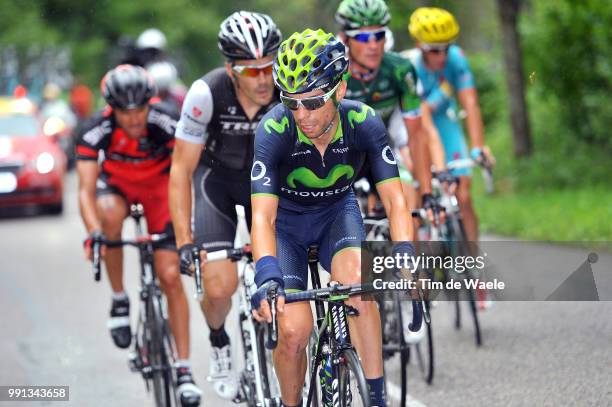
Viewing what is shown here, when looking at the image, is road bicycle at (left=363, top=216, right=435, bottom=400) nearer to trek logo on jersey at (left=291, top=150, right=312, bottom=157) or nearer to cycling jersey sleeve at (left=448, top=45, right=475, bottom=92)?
trek logo on jersey at (left=291, top=150, right=312, bottom=157)

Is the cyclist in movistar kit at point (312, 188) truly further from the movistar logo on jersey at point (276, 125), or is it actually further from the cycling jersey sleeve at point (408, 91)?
the cycling jersey sleeve at point (408, 91)

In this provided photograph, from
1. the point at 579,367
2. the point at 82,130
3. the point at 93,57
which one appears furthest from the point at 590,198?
the point at 93,57

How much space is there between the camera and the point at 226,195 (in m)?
6.96

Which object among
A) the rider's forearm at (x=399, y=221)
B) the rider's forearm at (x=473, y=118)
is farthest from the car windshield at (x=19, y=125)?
the rider's forearm at (x=399, y=221)

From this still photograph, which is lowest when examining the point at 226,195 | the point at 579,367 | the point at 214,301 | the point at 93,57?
the point at 579,367

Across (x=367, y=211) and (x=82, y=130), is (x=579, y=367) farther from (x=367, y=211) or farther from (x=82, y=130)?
(x=82, y=130)

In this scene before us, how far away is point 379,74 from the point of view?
25.2 ft

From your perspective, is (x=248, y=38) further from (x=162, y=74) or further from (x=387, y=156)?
(x=162, y=74)

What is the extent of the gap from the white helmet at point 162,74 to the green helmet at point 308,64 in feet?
26.0

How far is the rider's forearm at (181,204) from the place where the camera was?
6.50 m

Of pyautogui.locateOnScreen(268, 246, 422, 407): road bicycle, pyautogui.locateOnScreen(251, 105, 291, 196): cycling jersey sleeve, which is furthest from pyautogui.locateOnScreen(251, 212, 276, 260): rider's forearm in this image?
pyautogui.locateOnScreen(268, 246, 422, 407): road bicycle

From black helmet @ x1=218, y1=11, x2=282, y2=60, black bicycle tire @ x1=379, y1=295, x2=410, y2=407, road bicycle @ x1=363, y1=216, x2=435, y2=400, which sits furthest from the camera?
road bicycle @ x1=363, y1=216, x2=435, y2=400

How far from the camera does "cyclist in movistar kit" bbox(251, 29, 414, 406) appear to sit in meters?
5.05

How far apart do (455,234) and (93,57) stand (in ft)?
129
